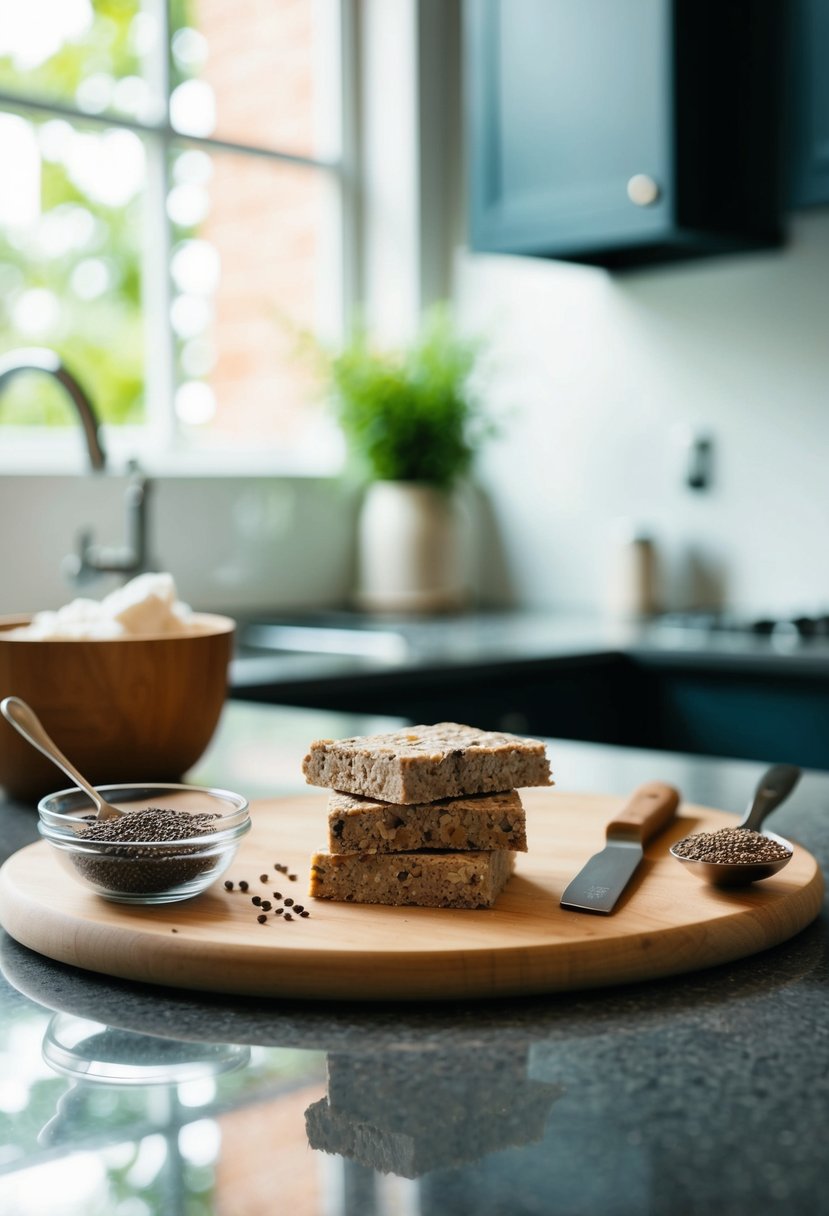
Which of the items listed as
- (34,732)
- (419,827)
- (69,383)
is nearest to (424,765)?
(419,827)

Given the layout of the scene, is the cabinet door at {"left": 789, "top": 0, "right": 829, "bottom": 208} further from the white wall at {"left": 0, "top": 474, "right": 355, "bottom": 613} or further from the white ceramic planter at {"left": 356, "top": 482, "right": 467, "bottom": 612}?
the white wall at {"left": 0, "top": 474, "right": 355, "bottom": 613}

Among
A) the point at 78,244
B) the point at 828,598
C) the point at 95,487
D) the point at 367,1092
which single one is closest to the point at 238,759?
the point at 367,1092

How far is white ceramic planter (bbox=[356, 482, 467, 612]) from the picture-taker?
11.4 ft

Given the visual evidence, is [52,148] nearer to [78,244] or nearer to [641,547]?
[78,244]

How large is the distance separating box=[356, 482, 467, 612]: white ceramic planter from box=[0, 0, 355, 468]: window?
33 cm

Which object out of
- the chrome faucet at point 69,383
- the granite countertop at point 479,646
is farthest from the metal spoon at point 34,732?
the granite countertop at point 479,646

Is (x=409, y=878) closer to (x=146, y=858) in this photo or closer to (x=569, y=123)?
(x=146, y=858)

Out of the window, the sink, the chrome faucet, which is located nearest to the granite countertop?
the sink

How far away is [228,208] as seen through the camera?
3.60 metres

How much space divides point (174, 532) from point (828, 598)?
1.47m

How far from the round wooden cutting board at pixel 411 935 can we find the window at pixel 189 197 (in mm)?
2368

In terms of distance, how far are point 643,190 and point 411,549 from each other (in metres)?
1.06

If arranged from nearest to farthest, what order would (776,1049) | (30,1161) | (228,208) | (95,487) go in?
1. (30,1161)
2. (776,1049)
3. (95,487)
4. (228,208)

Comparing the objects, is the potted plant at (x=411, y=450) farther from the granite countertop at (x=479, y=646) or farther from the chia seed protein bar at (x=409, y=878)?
the chia seed protein bar at (x=409, y=878)
